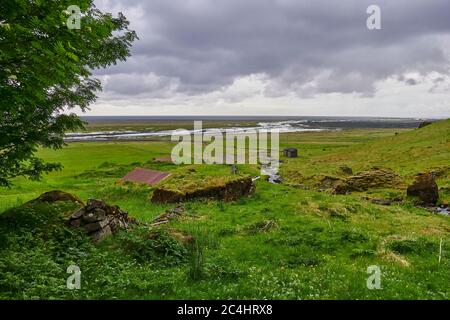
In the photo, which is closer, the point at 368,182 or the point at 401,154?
the point at 368,182

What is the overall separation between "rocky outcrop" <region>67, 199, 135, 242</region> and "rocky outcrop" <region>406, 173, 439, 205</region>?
3099 centimetres

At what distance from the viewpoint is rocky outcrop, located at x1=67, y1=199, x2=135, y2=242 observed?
17.8 meters

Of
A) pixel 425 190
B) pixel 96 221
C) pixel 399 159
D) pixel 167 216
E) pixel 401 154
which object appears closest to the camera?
pixel 96 221

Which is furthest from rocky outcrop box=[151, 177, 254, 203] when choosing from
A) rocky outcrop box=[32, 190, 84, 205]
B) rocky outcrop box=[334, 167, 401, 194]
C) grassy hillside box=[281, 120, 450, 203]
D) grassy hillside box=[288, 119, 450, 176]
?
grassy hillside box=[288, 119, 450, 176]

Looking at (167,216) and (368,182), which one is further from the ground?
(167,216)

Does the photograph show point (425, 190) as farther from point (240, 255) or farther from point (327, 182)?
point (240, 255)

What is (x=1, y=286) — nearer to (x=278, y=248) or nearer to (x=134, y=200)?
(x=278, y=248)

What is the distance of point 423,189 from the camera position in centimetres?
3853

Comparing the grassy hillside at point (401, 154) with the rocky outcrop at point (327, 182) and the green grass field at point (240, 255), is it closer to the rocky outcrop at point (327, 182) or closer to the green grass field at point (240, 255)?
the rocky outcrop at point (327, 182)

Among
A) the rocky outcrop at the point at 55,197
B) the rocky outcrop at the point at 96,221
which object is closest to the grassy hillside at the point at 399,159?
the rocky outcrop at the point at 96,221

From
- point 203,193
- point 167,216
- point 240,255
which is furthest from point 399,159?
point 240,255

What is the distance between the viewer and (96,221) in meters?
18.0

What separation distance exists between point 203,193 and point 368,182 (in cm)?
2276

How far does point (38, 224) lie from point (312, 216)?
62.4ft
